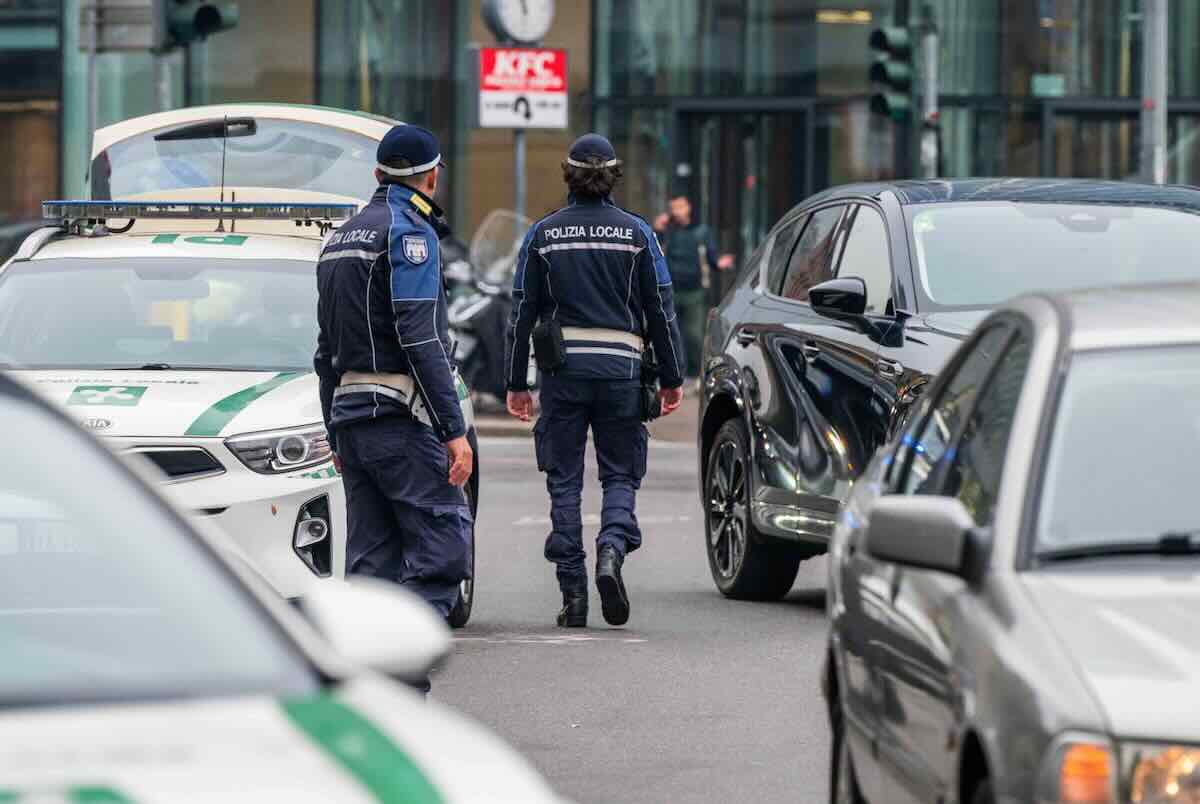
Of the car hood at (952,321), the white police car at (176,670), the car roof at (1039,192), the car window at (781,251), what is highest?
the car roof at (1039,192)

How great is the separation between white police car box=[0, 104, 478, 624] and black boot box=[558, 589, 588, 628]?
40cm

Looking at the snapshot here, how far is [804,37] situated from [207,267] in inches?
692

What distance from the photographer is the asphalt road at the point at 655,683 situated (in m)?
7.54

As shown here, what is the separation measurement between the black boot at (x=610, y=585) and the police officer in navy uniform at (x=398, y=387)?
199 centimetres

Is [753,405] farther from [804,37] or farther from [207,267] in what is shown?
[804,37]

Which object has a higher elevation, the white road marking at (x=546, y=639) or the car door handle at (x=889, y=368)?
the car door handle at (x=889, y=368)

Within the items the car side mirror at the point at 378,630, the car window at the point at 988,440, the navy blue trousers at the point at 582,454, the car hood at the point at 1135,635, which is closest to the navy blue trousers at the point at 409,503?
the navy blue trousers at the point at 582,454

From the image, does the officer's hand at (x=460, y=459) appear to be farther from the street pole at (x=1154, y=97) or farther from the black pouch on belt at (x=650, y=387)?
the street pole at (x=1154, y=97)

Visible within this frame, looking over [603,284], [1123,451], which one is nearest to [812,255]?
[603,284]

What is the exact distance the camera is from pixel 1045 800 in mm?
4195

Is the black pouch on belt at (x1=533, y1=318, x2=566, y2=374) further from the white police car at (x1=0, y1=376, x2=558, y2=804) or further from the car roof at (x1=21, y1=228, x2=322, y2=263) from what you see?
the white police car at (x1=0, y1=376, x2=558, y2=804)

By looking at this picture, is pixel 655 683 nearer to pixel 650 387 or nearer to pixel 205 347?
pixel 650 387

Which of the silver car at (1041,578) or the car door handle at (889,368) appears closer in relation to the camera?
the silver car at (1041,578)

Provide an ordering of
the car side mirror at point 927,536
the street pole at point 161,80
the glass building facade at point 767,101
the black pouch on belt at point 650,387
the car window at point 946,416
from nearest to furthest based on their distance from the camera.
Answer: the car side mirror at point 927,536 < the car window at point 946,416 < the black pouch on belt at point 650,387 < the street pole at point 161,80 < the glass building facade at point 767,101
